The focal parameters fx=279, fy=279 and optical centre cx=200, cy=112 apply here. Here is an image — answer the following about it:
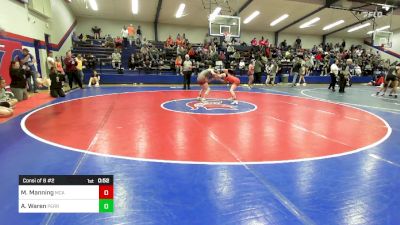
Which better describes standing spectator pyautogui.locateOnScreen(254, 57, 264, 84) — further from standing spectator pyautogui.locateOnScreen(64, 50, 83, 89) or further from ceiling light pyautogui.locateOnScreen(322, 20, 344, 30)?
ceiling light pyautogui.locateOnScreen(322, 20, 344, 30)

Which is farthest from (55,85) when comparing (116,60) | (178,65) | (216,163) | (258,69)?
(258,69)

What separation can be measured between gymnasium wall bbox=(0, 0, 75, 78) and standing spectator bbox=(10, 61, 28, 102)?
8.36 feet

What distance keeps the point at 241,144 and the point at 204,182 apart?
5.89 feet

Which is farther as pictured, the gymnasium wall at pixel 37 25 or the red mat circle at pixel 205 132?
the gymnasium wall at pixel 37 25

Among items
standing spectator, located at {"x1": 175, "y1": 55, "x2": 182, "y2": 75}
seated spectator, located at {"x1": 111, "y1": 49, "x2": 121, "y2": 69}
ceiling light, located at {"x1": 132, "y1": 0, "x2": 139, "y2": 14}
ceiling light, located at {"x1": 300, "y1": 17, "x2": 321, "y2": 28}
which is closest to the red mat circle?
standing spectator, located at {"x1": 175, "y1": 55, "x2": 182, "y2": 75}

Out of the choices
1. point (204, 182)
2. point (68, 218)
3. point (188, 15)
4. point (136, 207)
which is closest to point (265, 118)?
point (204, 182)

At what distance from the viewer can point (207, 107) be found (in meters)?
9.01

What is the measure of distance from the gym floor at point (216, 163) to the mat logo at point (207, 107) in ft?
1.29

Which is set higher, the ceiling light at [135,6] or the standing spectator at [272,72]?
the ceiling light at [135,6]

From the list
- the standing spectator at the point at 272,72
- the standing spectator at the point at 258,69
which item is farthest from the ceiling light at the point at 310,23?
the standing spectator at the point at 258,69

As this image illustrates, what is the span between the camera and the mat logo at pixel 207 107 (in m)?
8.27

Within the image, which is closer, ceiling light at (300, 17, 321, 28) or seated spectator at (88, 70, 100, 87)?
seated spectator at (88, 70, 100, 87)

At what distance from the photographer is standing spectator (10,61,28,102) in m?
9.41

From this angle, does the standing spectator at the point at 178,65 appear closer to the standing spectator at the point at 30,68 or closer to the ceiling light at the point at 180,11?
the ceiling light at the point at 180,11
